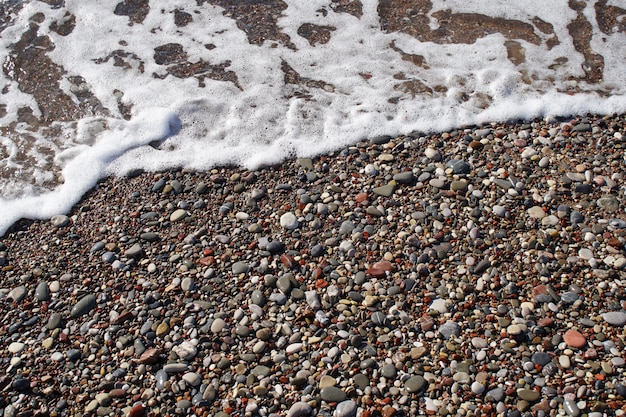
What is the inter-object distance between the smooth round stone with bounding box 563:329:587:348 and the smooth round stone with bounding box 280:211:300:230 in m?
1.87

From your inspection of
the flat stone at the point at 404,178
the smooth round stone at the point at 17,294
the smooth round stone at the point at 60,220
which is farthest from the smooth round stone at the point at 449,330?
the smooth round stone at the point at 60,220

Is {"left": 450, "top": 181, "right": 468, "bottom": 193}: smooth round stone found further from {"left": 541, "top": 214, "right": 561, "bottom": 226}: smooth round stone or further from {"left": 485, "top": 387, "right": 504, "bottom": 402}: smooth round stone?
{"left": 485, "top": 387, "right": 504, "bottom": 402}: smooth round stone

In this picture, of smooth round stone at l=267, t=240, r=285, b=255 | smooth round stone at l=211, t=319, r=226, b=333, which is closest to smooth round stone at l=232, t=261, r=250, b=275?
smooth round stone at l=267, t=240, r=285, b=255

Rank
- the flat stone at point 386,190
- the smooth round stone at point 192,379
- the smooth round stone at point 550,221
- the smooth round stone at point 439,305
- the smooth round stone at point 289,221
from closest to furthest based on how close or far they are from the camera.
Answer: the smooth round stone at point 192,379
the smooth round stone at point 439,305
the smooth round stone at point 550,221
the smooth round stone at point 289,221
the flat stone at point 386,190

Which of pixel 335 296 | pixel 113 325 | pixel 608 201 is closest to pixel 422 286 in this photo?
pixel 335 296

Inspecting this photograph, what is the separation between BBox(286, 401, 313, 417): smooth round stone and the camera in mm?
3021

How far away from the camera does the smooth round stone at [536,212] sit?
12.9 ft

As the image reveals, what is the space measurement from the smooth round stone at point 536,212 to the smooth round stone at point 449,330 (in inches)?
43.3

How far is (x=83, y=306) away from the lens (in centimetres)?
368

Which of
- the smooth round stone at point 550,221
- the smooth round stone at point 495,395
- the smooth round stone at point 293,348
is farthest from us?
the smooth round stone at point 550,221

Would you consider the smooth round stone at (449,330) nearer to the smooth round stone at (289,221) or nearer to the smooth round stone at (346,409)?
the smooth round stone at (346,409)

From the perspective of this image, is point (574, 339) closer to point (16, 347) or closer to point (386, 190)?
point (386, 190)

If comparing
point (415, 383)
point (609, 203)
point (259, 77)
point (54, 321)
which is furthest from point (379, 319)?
point (259, 77)

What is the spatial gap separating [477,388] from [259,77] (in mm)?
3734
